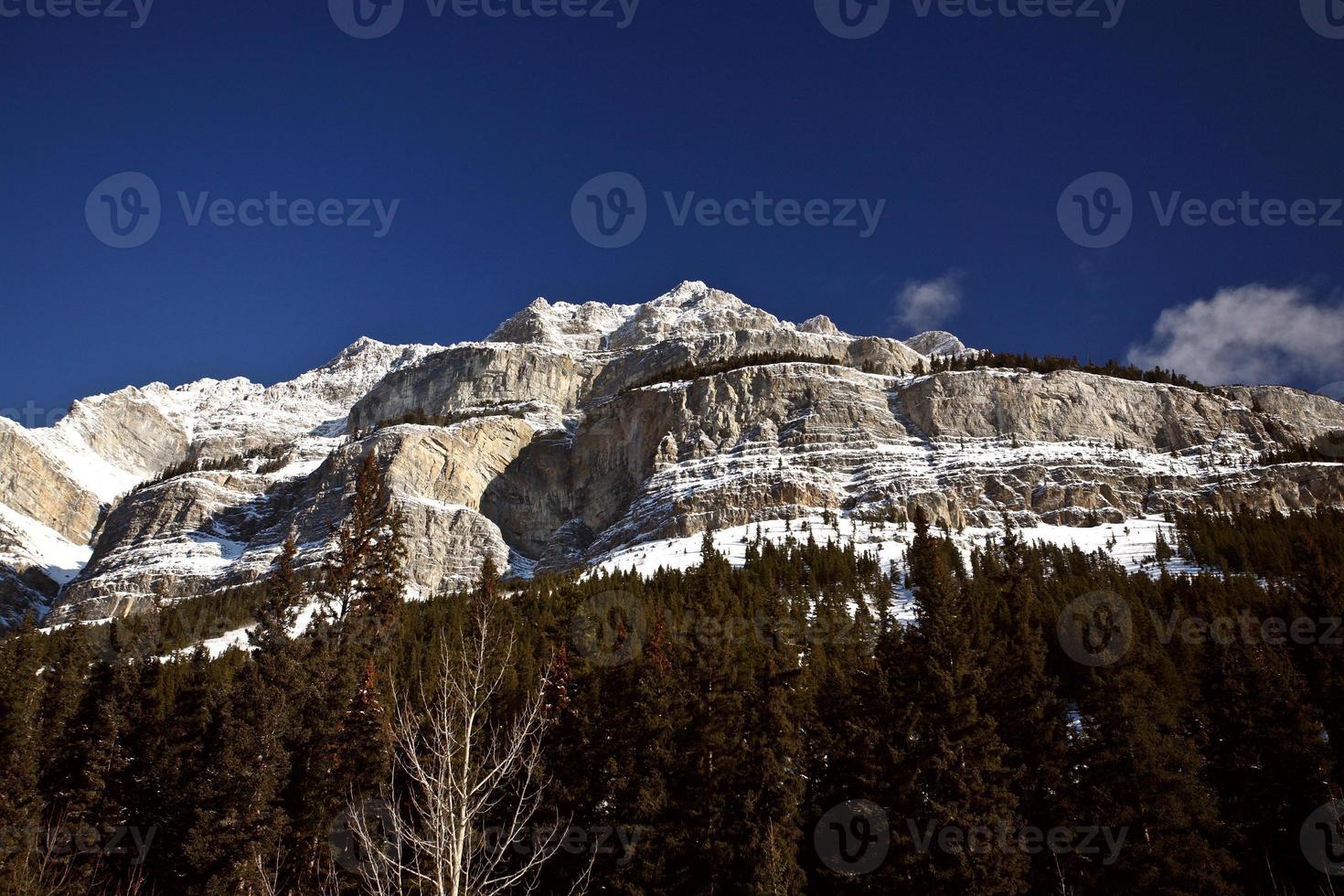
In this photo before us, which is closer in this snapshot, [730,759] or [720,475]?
[730,759]

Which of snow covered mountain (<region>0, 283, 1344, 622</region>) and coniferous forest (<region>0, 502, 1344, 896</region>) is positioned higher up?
snow covered mountain (<region>0, 283, 1344, 622</region>)

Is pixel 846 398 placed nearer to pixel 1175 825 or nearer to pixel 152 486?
pixel 1175 825

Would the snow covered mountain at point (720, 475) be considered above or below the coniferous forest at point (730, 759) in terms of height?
above

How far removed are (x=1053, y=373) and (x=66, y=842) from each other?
172 m

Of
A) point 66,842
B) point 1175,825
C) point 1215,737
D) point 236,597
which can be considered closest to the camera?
point 1175,825

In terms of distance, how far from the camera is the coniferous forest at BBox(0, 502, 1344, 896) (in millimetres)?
26797

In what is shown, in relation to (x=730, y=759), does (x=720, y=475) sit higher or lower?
higher

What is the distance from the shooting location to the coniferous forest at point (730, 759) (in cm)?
2680

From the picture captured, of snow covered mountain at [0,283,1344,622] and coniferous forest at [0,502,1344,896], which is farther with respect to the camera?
snow covered mountain at [0,283,1344,622]

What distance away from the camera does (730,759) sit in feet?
94.3

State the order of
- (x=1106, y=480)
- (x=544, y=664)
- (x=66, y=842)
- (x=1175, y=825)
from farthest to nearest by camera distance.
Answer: (x=1106, y=480) < (x=544, y=664) < (x=66, y=842) < (x=1175, y=825)

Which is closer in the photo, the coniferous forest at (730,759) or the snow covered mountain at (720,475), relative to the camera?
the coniferous forest at (730,759)

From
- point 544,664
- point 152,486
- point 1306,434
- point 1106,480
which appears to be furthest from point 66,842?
point 1306,434

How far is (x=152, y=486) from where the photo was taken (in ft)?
620
